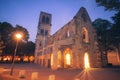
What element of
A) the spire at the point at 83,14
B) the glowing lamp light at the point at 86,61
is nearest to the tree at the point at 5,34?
the spire at the point at 83,14

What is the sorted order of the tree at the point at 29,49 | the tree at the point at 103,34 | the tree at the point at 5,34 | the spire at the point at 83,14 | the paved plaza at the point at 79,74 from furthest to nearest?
the tree at the point at 29,49
the tree at the point at 5,34
the tree at the point at 103,34
the spire at the point at 83,14
the paved plaza at the point at 79,74

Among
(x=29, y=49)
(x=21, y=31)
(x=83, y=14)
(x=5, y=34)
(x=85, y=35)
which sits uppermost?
(x=21, y=31)

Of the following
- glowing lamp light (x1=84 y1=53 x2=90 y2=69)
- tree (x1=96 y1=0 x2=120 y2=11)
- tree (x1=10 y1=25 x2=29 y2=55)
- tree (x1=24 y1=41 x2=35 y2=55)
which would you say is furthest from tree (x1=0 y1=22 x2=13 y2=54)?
tree (x1=96 y1=0 x2=120 y2=11)

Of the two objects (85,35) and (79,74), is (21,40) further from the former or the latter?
(79,74)

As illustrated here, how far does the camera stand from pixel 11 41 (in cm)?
4453

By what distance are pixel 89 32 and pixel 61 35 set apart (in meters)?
7.10

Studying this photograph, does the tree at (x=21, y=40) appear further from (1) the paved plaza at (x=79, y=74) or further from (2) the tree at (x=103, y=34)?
(2) the tree at (x=103, y=34)

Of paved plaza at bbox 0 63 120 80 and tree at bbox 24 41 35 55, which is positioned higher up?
tree at bbox 24 41 35 55

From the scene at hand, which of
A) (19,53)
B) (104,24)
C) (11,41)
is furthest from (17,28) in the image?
(104,24)

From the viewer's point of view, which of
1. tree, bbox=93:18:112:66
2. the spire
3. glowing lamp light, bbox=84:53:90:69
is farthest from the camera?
tree, bbox=93:18:112:66

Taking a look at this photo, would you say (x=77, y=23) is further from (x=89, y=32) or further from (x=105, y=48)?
(x=105, y=48)

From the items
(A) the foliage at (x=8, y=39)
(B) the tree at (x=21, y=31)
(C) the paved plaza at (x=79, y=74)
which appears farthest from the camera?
(B) the tree at (x=21, y=31)

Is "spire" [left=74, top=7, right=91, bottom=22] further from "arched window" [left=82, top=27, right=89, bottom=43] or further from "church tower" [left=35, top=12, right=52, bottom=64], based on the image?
"church tower" [left=35, top=12, right=52, bottom=64]

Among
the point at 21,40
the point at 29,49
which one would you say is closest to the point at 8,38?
the point at 21,40
